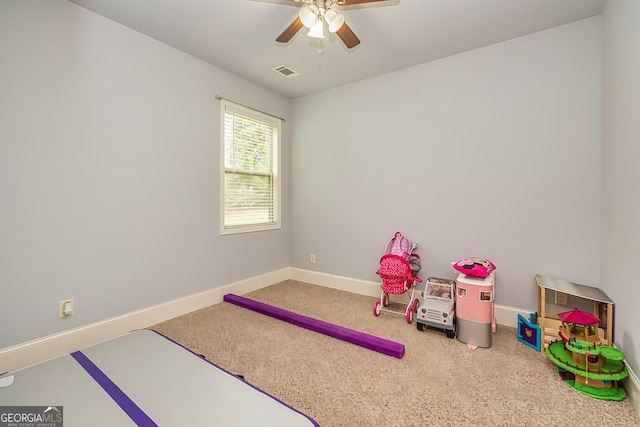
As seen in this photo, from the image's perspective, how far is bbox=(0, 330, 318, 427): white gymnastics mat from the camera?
1.19m

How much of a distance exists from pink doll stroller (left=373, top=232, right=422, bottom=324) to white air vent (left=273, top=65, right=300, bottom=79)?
2.42 meters

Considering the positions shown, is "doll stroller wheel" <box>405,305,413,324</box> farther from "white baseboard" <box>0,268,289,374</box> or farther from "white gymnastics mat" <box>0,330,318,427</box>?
"white baseboard" <box>0,268,289,374</box>

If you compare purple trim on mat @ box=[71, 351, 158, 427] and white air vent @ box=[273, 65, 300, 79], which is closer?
purple trim on mat @ box=[71, 351, 158, 427]

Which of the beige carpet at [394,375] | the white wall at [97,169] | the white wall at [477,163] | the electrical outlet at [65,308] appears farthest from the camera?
the white wall at [477,163]

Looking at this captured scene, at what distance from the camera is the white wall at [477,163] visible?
2396mm

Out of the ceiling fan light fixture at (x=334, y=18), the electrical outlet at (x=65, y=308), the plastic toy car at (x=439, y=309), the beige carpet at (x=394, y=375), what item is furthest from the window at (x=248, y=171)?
the plastic toy car at (x=439, y=309)

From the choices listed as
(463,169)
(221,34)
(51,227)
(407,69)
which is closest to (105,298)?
(51,227)

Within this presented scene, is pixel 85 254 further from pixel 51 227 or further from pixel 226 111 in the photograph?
pixel 226 111

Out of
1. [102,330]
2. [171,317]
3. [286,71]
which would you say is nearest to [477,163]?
[286,71]

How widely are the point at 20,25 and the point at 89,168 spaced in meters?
1.04

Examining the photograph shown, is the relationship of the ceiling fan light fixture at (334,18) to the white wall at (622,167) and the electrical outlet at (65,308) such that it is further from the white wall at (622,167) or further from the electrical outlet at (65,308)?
the electrical outlet at (65,308)

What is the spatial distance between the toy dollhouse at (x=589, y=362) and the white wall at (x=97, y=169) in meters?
3.24

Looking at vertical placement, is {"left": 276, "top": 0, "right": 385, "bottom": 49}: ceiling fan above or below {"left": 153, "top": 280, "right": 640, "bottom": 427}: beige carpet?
above

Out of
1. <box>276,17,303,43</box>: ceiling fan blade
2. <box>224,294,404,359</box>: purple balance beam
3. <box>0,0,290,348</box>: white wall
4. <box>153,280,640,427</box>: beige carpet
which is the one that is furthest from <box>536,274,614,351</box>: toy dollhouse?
<box>0,0,290,348</box>: white wall
